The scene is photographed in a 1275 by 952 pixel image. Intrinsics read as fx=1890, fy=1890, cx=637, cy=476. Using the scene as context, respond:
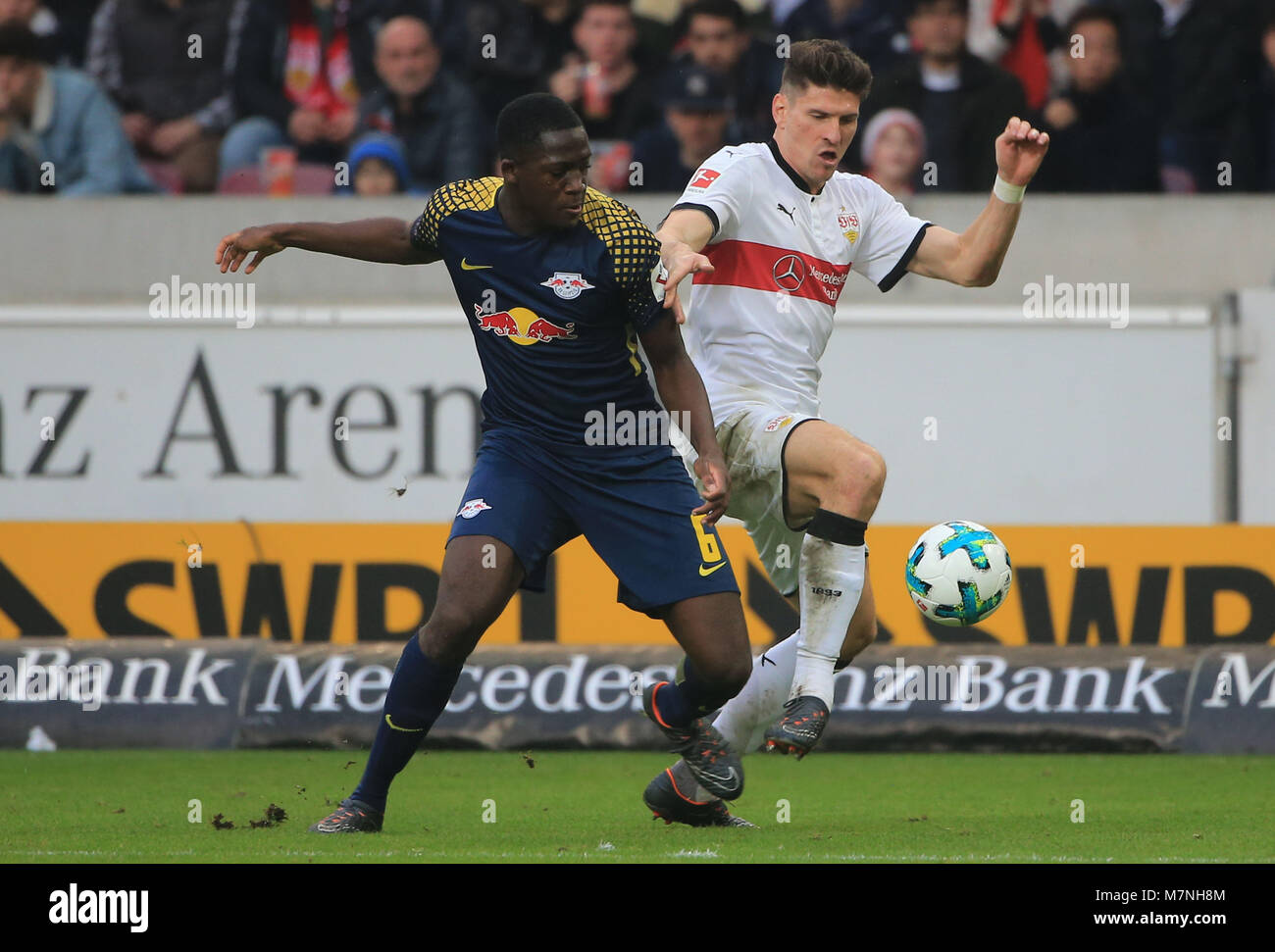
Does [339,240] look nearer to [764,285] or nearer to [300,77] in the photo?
[764,285]

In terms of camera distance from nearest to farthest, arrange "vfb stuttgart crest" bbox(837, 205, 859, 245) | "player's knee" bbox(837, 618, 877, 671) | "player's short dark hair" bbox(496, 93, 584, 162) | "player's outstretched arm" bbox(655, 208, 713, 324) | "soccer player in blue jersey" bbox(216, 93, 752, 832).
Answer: "player's outstretched arm" bbox(655, 208, 713, 324)
"player's short dark hair" bbox(496, 93, 584, 162)
"soccer player in blue jersey" bbox(216, 93, 752, 832)
"player's knee" bbox(837, 618, 877, 671)
"vfb stuttgart crest" bbox(837, 205, 859, 245)

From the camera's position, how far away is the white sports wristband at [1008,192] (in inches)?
256

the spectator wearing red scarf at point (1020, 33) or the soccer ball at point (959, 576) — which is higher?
the spectator wearing red scarf at point (1020, 33)

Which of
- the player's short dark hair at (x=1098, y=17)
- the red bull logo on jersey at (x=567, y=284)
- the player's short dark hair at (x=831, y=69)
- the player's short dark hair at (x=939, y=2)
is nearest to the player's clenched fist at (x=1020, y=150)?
the player's short dark hair at (x=831, y=69)

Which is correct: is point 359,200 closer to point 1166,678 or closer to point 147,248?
point 147,248

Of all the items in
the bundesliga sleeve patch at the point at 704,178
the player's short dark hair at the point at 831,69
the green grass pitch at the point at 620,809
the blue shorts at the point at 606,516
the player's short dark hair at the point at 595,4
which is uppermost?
the player's short dark hair at the point at 595,4

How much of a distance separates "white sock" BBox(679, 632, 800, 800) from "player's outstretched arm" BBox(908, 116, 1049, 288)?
4.66 feet

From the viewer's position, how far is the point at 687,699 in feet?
21.6

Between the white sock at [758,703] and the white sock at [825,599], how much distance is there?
A: 419mm

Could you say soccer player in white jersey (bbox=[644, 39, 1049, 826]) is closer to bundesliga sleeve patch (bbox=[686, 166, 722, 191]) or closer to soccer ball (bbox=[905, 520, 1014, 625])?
bundesliga sleeve patch (bbox=[686, 166, 722, 191])

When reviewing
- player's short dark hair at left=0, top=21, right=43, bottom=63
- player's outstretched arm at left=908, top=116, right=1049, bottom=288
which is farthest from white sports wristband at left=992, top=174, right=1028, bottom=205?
player's short dark hair at left=0, top=21, right=43, bottom=63

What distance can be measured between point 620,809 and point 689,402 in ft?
6.70

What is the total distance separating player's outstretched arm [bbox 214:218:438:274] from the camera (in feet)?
20.4

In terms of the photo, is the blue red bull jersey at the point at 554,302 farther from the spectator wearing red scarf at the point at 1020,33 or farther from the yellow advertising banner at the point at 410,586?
the spectator wearing red scarf at the point at 1020,33
